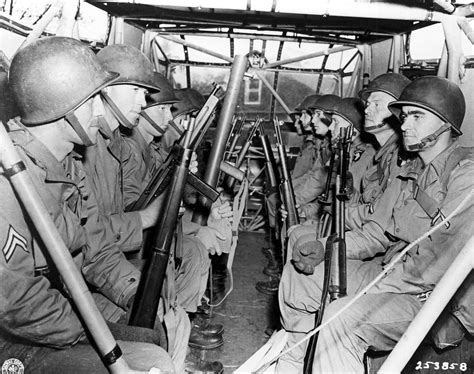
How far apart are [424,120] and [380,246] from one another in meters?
1.10

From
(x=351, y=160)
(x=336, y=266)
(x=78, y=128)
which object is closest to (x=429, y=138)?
(x=336, y=266)

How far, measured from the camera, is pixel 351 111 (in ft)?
20.7

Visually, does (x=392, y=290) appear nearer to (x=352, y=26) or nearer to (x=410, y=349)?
(x=410, y=349)

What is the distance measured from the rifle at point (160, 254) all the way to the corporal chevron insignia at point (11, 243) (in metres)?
0.78

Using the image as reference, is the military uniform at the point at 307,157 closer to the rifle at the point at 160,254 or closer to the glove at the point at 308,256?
the glove at the point at 308,256

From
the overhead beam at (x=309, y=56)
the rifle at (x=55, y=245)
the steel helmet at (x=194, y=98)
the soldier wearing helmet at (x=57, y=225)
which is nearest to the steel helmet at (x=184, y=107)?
the steel helmet at (x=194, y=98)

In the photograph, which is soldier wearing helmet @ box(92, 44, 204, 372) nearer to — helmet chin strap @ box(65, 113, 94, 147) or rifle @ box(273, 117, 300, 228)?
helmet chin strap @ box(65, 113, 94, 147)

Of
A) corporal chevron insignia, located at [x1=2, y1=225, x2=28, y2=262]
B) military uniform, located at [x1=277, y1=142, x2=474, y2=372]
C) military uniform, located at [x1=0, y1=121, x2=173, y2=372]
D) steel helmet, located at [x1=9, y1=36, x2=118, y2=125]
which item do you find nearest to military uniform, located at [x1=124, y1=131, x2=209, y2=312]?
military uniform, located at [x1=277, y1=142, x2=474, y2=372]

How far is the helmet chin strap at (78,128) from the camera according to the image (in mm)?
2237

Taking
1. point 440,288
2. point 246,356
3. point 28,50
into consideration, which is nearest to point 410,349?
point 440,288

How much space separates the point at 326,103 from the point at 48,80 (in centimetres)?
513

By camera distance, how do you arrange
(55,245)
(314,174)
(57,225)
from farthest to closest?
(314,174)
(57,225)
(55,245)

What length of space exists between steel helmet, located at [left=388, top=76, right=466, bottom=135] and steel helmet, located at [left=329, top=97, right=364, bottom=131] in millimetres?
2684

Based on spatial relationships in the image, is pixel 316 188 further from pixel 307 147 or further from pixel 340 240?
pixel 340 240
